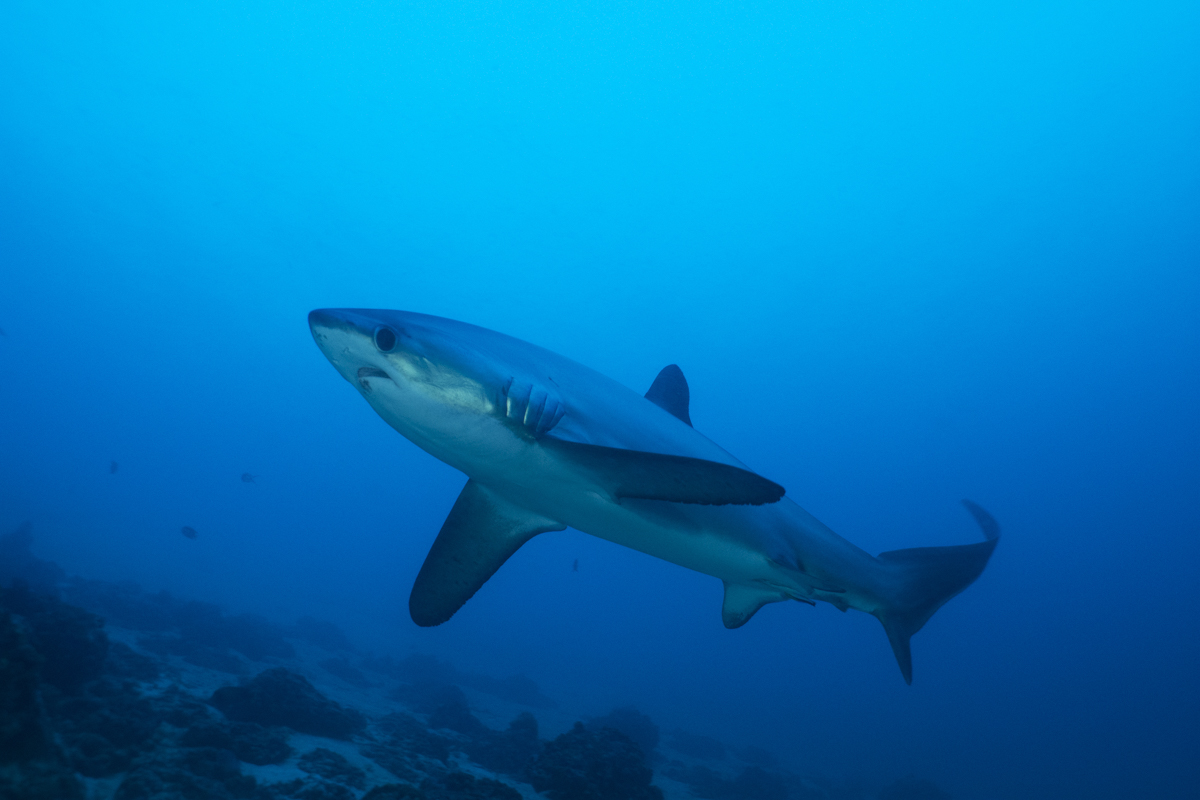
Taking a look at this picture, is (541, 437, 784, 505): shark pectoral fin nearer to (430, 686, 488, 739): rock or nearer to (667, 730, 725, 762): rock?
(430, 686, 488, 739): rock

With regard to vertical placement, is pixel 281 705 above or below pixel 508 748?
above

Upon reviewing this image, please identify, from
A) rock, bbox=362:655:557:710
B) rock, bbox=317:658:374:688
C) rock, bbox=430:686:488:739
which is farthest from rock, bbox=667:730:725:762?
rock, bbox=317:658:374:688

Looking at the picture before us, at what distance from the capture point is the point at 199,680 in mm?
9852

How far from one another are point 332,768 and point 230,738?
1204 mm

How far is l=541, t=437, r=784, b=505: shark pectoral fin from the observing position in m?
2.27

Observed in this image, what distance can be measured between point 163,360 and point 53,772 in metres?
109

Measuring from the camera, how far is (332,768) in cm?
629

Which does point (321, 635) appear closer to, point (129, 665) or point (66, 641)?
point (129, 665)

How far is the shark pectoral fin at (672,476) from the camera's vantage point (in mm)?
2273

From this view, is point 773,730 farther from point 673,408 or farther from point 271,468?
point 271,468

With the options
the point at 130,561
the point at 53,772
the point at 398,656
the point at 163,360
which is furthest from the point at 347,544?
the point at 53,772

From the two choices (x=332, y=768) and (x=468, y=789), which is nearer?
(x=468, y=789)

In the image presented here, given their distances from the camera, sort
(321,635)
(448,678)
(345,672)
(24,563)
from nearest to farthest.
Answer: (345,672)
(24,563)
(448,678)
(321,635)

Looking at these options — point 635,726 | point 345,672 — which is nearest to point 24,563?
point 345,672
